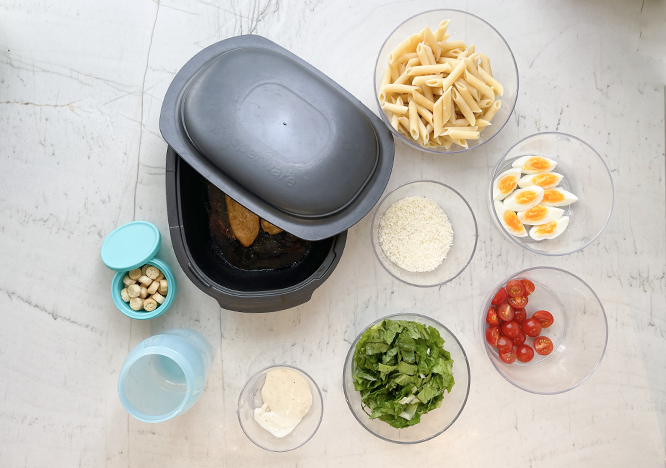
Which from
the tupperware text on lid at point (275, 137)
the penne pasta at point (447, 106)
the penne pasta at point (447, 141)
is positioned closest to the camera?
the tupperware text on lid at point (275, 137)

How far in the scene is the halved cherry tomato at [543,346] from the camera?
4.51 feet

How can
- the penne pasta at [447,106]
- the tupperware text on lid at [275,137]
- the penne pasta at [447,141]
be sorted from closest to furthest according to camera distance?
the tupperware text on lid at [275,137] → the penne pasta at [447,106] → the penne pasta at [447,141]

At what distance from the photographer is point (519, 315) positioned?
138cm

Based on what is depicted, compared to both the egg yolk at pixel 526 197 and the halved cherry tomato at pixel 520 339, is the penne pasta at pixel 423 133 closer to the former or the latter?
the egg yolk at pixel 526 197

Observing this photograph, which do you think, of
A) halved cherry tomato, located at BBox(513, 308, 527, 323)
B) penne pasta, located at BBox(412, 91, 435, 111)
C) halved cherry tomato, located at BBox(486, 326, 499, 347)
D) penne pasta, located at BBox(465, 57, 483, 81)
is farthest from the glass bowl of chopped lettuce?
penne pasta, located at BBox(465, 57, 483, 81)

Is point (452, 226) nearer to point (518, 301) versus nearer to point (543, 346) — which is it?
point (518, 301)

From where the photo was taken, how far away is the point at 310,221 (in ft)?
3.67

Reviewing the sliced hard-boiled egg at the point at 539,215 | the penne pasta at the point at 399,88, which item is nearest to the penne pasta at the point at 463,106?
the penne pasta at the point at 399,88

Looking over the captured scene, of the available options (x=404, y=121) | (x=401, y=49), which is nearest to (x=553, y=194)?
(x=404, y=121)

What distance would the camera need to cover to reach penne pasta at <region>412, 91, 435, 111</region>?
4.09 feet

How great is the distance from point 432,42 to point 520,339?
0.93 meters

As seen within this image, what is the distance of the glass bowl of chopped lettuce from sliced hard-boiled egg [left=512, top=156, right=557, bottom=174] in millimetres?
543

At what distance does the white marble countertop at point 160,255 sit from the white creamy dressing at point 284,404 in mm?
84

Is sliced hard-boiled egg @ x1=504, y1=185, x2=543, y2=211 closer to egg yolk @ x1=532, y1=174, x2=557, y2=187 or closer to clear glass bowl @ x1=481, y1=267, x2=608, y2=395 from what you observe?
egg yolk @ x1=532, y1=174, x2=557, y2=187
